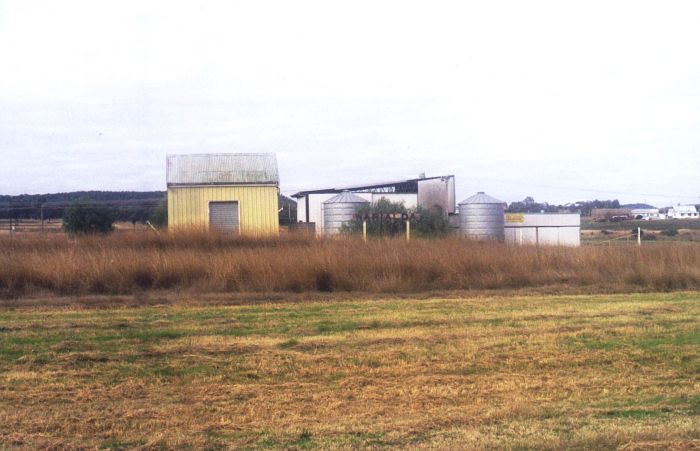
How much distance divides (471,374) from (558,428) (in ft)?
8.43

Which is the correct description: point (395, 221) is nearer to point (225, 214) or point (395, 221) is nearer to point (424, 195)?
point (225, 214)

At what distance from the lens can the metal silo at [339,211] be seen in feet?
112

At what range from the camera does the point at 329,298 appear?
62.2 ft

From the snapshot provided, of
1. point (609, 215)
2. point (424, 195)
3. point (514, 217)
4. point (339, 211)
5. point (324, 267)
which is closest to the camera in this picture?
point (324, 267)

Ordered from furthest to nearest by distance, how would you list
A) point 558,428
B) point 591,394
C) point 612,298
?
point 612,298 → point 591,394 → point 558,428

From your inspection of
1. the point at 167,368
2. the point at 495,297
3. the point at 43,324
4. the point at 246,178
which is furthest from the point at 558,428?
the point at 246,178

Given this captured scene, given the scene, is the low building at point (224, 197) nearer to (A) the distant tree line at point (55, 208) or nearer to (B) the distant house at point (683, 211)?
(A) the distant tree line at point (55, 208)

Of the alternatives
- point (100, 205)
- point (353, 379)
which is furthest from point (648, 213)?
point (353, 379)

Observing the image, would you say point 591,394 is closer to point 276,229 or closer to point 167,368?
point 167,368

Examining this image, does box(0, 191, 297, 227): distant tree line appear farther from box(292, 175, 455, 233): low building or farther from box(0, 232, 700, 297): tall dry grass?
box(0, 232, 700, 297): tall dry grass

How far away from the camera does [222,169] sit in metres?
33.3

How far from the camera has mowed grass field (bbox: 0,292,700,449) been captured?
7.24 metres

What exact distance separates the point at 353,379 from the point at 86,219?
2532cm

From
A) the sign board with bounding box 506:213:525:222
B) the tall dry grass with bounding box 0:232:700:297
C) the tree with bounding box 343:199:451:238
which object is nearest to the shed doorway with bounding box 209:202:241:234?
the tree with bounding box 343:199:451:238
